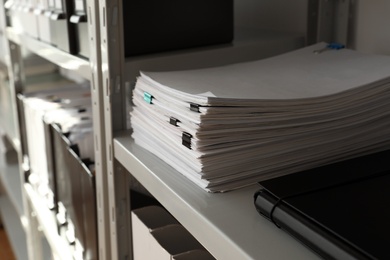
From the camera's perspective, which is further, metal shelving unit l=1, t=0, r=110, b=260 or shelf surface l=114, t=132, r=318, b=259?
metal shelving unit l=1, t=0, r=110, b=260

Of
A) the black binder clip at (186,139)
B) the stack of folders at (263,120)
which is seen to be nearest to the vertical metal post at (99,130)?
the stack of folders at (263,120)

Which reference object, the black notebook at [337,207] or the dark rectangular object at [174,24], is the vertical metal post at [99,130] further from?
the black notebook at [337,207]

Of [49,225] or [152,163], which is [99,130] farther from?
[49,225]

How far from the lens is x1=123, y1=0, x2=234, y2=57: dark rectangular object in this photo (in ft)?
2.59

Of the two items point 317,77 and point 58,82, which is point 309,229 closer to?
point 317,77

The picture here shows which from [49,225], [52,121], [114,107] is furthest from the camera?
[49,225]

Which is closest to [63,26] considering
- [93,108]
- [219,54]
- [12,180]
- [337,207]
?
[93,108]

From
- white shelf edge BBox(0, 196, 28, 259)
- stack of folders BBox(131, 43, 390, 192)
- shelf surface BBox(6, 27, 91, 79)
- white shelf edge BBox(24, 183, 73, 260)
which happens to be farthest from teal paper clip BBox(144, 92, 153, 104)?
white shelf edge BBox(0, 196, 28, 259)

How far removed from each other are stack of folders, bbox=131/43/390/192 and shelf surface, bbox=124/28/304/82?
0.32 feet

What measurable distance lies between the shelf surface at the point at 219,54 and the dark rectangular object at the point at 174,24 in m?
0.01

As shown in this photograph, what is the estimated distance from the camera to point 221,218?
0.52m

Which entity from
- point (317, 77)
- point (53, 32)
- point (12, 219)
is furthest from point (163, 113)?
point (12, 219)

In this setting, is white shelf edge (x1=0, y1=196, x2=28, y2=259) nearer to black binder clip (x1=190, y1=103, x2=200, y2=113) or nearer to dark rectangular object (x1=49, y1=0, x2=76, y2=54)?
dark rectangular object (x1=49, y1=0, x2=76, y2=54)

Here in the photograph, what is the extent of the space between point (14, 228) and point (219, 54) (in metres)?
1.82
